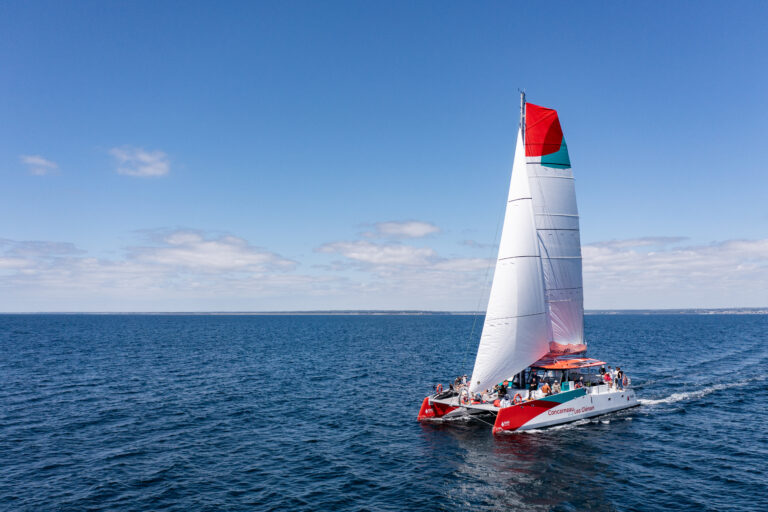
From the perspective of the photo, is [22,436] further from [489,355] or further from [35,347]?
[35,347]

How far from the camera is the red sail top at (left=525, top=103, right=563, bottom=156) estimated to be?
32.9 m

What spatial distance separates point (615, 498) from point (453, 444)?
9463 millimetres

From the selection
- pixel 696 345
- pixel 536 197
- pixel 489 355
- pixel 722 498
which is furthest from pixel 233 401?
pixel 696 345

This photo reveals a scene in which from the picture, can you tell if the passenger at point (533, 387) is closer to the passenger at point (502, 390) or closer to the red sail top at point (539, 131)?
the passenger at point (502, 390)

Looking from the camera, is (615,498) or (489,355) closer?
(615,498)

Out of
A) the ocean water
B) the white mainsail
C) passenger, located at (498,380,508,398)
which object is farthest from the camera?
the white mainsail

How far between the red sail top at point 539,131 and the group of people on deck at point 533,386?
679 inches

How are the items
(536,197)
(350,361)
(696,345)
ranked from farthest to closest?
(696,345) → (350,361) → (536,197)

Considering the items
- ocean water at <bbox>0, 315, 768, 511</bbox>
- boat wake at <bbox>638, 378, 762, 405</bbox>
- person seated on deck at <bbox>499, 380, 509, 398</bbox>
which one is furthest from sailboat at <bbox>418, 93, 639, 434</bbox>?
boat wake at <bbox>638, 378, 762, 405</bbox>

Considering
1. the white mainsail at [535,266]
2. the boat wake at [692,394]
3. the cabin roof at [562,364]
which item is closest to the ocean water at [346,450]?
the boat wake at [692,394]

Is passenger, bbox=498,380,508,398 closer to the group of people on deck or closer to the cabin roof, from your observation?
the group of people on deck

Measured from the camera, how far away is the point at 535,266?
31.2 m

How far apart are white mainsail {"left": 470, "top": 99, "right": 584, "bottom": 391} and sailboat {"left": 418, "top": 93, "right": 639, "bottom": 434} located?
0.23ft

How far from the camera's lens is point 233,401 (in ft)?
123
